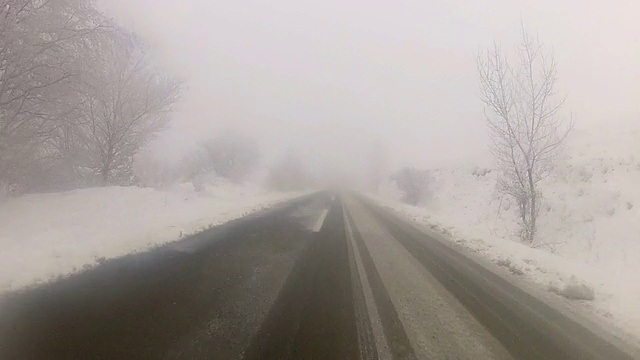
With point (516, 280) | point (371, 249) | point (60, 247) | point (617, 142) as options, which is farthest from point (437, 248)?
point (617, 142)

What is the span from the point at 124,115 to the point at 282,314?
1544 centimetres

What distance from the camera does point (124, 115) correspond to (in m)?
16.4

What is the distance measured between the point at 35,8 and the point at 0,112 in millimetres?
2640

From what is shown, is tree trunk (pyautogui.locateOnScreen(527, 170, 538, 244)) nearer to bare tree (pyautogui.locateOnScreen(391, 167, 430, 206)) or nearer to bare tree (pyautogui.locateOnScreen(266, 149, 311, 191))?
bare tree (pyautogui.locateOnScreen(391, 167, 430, 206))

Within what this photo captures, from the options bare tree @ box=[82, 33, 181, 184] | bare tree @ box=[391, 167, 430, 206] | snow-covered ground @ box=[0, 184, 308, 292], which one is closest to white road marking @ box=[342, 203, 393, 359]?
snow-covered ground @ box=[0, 184, 308, 292]

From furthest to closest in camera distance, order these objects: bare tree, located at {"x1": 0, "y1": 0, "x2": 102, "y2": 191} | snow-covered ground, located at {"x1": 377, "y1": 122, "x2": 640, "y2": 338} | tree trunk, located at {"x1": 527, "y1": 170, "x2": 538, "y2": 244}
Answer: tree trunk, located at {"x1": 527, "y1": 170, "x2": 538, "y2": 244}
bare tree, located at {"x1": 0, "y1": 0, "x2": 102, "y2": 191}
snow-covered ground, located at {"x1": 377, "y1": 122, "x2": 640, "y2": 338}

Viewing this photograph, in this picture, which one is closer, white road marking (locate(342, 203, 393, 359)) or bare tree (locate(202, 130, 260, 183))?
white road marking (locate(342, 203, 393, 359))

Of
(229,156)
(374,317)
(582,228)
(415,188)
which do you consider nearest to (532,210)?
(582,228)

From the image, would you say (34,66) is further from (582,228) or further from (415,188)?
(415,188)

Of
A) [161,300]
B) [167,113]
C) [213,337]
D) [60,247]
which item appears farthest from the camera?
[167,113]

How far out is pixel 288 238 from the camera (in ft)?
32.0

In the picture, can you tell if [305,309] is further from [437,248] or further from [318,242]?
[437,248]

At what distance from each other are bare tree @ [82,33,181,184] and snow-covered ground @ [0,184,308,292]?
348 centimetres

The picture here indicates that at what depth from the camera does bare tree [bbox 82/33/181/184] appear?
50.4 ft
